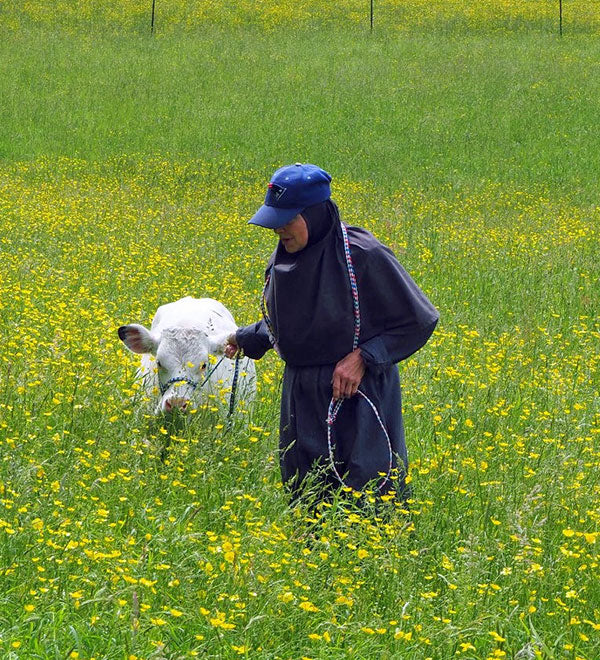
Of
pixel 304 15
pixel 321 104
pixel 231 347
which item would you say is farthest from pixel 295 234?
pixel 304 15

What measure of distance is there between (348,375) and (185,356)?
1217 millimetres

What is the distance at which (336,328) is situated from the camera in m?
4.55

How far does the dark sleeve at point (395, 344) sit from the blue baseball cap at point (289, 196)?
0.67m

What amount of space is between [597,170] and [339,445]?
15.6m

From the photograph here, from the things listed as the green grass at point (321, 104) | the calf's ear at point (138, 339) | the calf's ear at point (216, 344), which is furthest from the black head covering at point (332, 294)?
the green grass at point (321, 104)

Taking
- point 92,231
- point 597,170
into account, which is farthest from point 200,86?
point 92,231

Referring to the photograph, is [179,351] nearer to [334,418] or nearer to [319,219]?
[334,418]

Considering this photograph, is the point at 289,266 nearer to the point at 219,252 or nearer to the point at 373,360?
the point at 373,360

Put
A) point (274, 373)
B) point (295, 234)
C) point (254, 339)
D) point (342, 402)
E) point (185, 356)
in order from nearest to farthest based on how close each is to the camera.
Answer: point (295, 234), point (342, 402), point (254, 339), point (185, 356), point (274, 373)

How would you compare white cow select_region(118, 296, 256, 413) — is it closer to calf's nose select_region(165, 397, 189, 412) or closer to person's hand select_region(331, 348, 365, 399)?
calf's nose select_region(165, 397, 189, 412)

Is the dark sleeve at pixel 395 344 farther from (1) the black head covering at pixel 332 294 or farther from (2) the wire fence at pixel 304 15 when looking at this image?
(2) the wire fence at pixel 304 15

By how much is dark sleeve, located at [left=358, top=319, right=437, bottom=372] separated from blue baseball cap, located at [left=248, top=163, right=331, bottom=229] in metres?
0.67

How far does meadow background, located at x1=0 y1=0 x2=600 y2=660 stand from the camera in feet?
11.5

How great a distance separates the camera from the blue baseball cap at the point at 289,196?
14.2 feet
